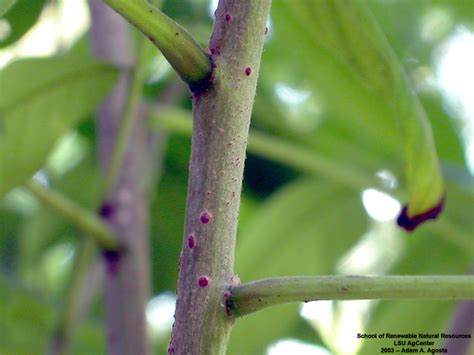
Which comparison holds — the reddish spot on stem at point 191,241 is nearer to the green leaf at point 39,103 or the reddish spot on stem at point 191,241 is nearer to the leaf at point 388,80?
the leaf at point 388,80

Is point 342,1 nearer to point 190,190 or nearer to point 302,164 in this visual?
point 190,190

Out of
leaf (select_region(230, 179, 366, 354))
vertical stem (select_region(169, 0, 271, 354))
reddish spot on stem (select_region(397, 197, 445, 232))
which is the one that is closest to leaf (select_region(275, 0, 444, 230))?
reddish spot on stem (select_region(397, 197, 445, 232))

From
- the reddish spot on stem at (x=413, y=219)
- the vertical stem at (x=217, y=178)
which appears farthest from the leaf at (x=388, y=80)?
the vertical stem at (x=217, y=178)

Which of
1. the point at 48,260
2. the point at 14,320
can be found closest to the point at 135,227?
the point at 14,320

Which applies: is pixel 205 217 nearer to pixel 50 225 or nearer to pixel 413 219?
pixel 413 219

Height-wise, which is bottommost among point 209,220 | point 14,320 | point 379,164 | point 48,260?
point 209,220

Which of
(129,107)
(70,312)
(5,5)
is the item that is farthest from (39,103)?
(5,5)
